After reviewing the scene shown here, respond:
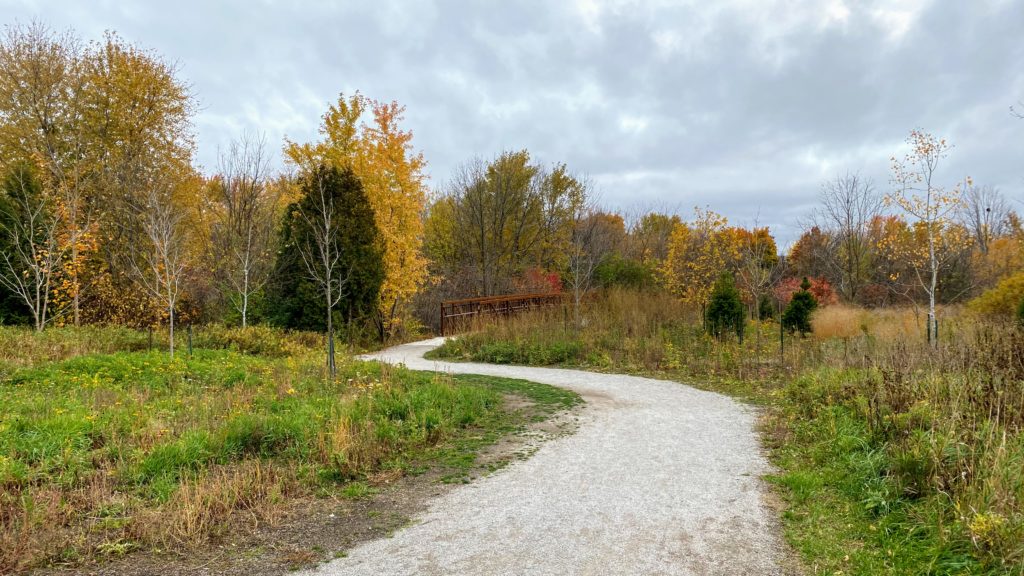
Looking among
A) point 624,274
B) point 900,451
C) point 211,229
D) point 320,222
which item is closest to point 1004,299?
point 624,274

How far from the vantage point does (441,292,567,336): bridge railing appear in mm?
19141

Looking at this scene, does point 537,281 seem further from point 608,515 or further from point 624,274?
point 608,515

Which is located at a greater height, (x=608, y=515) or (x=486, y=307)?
(x=486, y=307)

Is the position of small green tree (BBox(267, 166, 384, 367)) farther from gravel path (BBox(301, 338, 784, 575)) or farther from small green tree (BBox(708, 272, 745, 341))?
gravel path (BBox(301, 338, 784, 575))

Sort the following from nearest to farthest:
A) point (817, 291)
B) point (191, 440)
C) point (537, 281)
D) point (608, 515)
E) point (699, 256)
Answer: point (608, 515), point (191, 440), point (699, 256), point (817, 291), point (537, 281)

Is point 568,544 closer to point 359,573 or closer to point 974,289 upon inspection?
point 359,573

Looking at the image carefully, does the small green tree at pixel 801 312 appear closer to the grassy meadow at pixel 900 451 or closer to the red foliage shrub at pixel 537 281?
the grassy meadow at pixel 900 451

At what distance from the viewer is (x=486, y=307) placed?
2072 centimetres

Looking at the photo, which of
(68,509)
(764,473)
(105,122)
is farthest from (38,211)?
(764,473)

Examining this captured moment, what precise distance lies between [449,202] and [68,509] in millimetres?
24649

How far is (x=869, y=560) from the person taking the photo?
133 inches

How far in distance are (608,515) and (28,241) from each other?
1776 cm

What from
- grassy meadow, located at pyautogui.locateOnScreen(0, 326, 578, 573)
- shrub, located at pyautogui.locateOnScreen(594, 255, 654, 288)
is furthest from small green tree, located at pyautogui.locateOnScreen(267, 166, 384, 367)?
shrub, located at pyautogui.locateOnScreen(594, 255, 654, 288)

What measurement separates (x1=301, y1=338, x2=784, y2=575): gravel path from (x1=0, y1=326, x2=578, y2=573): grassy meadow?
2.98 feet
